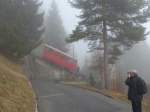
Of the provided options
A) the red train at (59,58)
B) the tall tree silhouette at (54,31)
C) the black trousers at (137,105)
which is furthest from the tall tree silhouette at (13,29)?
the tall tree silhouette at (54,31)

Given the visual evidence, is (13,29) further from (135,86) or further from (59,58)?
(59,58)

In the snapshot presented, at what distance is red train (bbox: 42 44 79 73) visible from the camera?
198 ft

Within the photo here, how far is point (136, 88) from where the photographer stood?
45.8ft

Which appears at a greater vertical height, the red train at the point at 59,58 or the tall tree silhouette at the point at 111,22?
the tall tree silhouette at the point at 111,22

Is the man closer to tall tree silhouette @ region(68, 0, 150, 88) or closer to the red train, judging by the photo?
tall tree silhouette @ region(68, 0, 150, 88)

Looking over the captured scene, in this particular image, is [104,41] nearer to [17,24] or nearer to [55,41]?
[17,24]

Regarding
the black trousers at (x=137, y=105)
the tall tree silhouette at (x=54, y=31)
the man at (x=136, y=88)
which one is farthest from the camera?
the tall tree silhouette at (x=54, y=31)

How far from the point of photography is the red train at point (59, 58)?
60.4 meters

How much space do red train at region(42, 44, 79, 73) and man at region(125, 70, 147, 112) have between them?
46064 millimetres

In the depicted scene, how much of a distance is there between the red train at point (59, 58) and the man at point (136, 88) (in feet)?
151

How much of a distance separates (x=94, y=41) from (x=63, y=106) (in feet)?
66.8

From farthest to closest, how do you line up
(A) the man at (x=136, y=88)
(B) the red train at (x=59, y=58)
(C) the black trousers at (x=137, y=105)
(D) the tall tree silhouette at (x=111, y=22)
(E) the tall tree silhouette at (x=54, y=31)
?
(E) the tall tree silhouette at (x=54, y=31) → (B) the red train at (x=59, y=58) → (D) the tall tree silhouette at (x=111, y=22) → (C) the black trousers at (x=137, y=105) → (A) the man at (x=136, y=88)

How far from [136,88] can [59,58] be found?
47.1 meters

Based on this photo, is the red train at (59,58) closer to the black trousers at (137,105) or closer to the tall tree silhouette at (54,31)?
the tall tree silhouette at (54,31)
